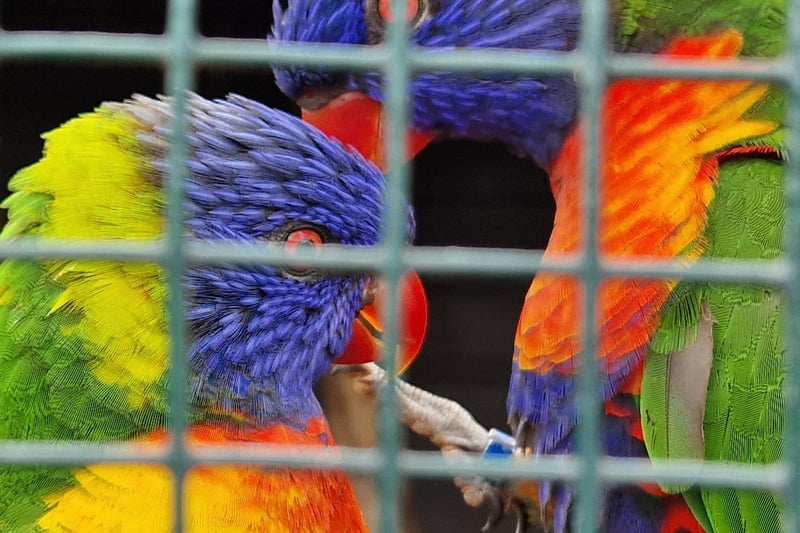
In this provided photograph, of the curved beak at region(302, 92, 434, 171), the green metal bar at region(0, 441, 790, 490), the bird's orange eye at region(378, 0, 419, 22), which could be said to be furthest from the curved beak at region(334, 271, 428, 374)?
the green metal bar at region(0, 441, 790, 490)

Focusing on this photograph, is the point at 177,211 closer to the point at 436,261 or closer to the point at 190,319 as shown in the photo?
the point at 436,261

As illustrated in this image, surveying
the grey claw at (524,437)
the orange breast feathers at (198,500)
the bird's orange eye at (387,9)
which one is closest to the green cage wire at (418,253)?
the orange breast feathers at (198,500)

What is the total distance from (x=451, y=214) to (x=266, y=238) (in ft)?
5.67

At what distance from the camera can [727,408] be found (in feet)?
3.85

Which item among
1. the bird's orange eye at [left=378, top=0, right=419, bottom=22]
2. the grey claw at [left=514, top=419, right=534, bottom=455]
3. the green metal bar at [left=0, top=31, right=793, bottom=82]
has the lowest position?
the grey claw at [left=514, top=419, right=534, bottom=455]

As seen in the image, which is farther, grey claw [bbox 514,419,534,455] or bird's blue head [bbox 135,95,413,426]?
grey claw [bbox 514,419,534,455]

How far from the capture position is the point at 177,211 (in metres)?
0.47

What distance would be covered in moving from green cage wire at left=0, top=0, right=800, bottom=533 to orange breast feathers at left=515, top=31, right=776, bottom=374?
2.38 feet

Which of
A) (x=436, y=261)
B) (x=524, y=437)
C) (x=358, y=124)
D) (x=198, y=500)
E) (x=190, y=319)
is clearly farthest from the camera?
(x=358, y=124)

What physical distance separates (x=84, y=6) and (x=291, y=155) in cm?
156

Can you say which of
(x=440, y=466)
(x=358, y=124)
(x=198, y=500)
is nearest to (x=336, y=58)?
(x=440, y=466)

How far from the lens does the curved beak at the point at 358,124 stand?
1.63 metres

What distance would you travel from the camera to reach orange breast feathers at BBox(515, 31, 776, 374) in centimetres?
121

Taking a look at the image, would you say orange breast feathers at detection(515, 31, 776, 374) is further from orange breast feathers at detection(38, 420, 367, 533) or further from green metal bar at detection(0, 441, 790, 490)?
green metal bar at detection(0, 441, 790, 490)
